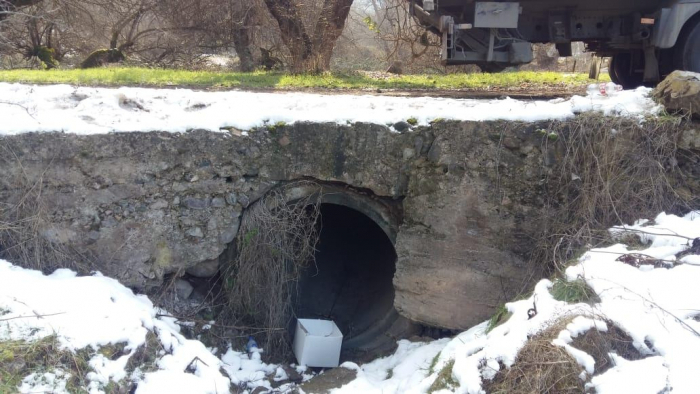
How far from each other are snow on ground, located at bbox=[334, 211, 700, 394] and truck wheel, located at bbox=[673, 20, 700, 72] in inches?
104

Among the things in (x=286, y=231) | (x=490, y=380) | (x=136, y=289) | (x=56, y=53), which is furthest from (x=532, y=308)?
(x=56, y=53)

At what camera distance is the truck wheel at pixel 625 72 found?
318 inches

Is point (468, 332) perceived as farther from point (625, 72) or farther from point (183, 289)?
point (625, 72)

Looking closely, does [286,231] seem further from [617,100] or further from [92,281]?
[617,100]

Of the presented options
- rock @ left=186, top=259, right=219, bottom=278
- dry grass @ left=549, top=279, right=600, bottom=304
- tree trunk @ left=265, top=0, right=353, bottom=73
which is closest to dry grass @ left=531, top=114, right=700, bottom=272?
dry grass @ left=549, top=279, right=600, bottom=304

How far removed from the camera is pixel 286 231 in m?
5.72

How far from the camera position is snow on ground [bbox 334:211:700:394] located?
11.0ft

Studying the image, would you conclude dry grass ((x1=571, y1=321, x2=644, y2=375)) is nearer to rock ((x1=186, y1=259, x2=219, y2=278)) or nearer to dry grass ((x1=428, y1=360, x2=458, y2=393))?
dry grass ((x1=428, y1=360, x2=458, y2=393))

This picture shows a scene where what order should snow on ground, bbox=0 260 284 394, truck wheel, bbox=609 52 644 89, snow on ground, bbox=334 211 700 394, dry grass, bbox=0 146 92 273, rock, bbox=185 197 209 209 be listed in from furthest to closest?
truck wheel, bbox=609 52 644 89, rock, bbox=185 197 209 209, dry grass, bbox=0 146 92 273, snow on ground, bbox=0 260 284 394, snow on ground, bbox=334 211 700 394

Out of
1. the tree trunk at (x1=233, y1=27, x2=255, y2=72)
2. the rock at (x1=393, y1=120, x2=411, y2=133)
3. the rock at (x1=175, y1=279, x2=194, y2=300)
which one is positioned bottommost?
the rock at (x1=175, y1=279, x2=194, y2=300)

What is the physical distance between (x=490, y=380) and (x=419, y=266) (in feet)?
6.76

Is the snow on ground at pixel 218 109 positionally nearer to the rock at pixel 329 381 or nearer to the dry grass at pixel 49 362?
the dry grass at pixel 49 362

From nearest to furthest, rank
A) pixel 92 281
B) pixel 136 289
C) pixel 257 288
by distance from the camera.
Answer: pixel 92 281 → pixel 136 289 → pixel 257 288

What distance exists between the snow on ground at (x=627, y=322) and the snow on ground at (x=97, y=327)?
1.62 meters
